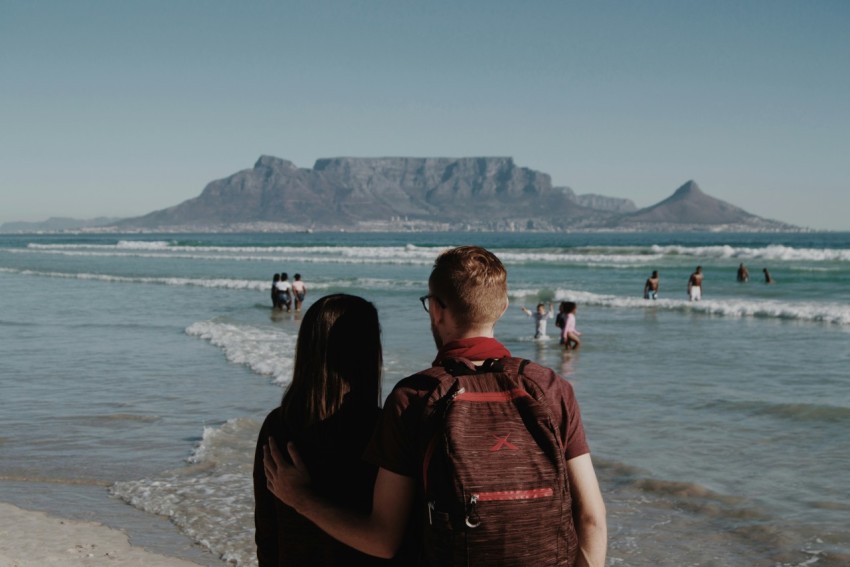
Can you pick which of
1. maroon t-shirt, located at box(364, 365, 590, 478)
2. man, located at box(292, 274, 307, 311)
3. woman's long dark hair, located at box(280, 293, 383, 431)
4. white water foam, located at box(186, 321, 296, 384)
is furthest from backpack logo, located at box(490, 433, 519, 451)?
man, located at box(292, 274, 307, 311)

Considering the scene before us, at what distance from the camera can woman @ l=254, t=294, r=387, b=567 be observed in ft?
8.11

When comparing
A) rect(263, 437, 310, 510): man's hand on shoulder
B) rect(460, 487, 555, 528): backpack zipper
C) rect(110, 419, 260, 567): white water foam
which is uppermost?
rect(460, 487, 555, 528): backpack zipper

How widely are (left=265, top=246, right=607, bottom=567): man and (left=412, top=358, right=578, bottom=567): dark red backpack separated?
99 mm

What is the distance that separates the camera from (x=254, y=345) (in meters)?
16.2

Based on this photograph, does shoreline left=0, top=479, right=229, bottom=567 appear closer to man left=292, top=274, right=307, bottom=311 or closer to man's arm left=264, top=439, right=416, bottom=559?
man's arm left=264, top=439, right=416, bottom=559

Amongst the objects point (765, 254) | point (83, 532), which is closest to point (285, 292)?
point (83, 532)

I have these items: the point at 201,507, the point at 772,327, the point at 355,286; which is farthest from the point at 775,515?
the point at 355,286

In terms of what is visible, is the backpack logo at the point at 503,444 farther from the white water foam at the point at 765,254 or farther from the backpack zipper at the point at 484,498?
the white water foam at the point at 765,254

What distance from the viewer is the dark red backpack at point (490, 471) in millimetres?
2059

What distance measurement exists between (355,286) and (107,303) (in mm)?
12726

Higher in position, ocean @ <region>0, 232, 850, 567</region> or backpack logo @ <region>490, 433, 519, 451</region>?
backpack logo @ <region>490, 433, 519, 451</region>

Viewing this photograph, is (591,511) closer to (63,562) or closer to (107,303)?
(63,562)

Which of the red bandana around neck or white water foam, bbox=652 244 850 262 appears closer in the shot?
the red bandana around neck

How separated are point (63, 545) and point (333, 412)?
4.02 metres
